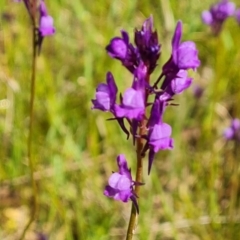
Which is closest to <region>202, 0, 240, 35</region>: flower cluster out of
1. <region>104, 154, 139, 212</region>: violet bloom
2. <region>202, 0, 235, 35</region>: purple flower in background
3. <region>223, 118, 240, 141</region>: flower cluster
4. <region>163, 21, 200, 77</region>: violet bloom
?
<region>202, 0, 235, 35</region>: purple flower in background

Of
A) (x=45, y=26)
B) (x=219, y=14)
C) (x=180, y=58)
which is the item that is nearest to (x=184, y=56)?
(x=180, y=58)

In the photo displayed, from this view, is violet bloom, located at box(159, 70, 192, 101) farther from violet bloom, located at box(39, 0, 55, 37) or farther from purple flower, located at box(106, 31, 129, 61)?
violet bloom, located at box(39, 0, 55, 37)

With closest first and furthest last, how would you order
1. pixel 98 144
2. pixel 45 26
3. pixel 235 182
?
pixel 45 26
pixel 235 182
pixel 98 144

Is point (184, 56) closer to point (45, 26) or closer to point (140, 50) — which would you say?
point (140, 50)

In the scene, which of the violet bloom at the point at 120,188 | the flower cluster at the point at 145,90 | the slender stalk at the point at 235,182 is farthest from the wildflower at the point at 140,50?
the slender stalk at the point at 235,182

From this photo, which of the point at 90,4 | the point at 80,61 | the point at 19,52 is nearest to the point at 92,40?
the point at 80,61

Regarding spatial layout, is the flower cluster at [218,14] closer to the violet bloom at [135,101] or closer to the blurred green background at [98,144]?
the blurred green background at [98,144]
